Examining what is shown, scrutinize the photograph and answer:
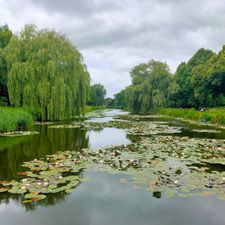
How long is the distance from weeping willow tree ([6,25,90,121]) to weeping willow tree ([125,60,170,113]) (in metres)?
19.7

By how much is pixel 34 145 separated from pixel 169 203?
6.29 m

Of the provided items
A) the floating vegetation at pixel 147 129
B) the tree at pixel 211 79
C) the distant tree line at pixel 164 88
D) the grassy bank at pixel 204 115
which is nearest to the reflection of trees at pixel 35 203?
the floating vegetation at pixel 147 129

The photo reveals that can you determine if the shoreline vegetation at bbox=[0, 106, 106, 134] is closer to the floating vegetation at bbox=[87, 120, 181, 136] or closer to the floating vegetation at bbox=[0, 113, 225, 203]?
the floating vegetation at bbox=[87, 120, 181, 136]

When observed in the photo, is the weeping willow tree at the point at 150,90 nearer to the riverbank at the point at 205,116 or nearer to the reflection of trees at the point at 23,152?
the riverbank at the point at 205,116

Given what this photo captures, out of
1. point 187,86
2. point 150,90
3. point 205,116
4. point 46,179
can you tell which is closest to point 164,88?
point 150,90

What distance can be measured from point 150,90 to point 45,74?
2278cm

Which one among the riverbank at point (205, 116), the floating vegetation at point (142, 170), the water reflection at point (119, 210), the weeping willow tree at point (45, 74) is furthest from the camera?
the riverbank at point (205, 116)

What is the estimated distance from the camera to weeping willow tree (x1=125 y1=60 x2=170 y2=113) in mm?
38438

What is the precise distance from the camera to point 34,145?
934 cm

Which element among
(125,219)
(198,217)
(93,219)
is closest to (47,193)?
(93,219)

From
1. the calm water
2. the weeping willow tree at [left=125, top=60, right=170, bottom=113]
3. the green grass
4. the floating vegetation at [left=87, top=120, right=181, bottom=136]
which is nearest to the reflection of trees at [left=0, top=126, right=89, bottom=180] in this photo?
the calm water

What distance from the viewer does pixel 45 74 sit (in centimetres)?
1819

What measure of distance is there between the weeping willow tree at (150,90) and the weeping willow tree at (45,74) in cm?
1970

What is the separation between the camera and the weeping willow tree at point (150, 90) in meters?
38.4
